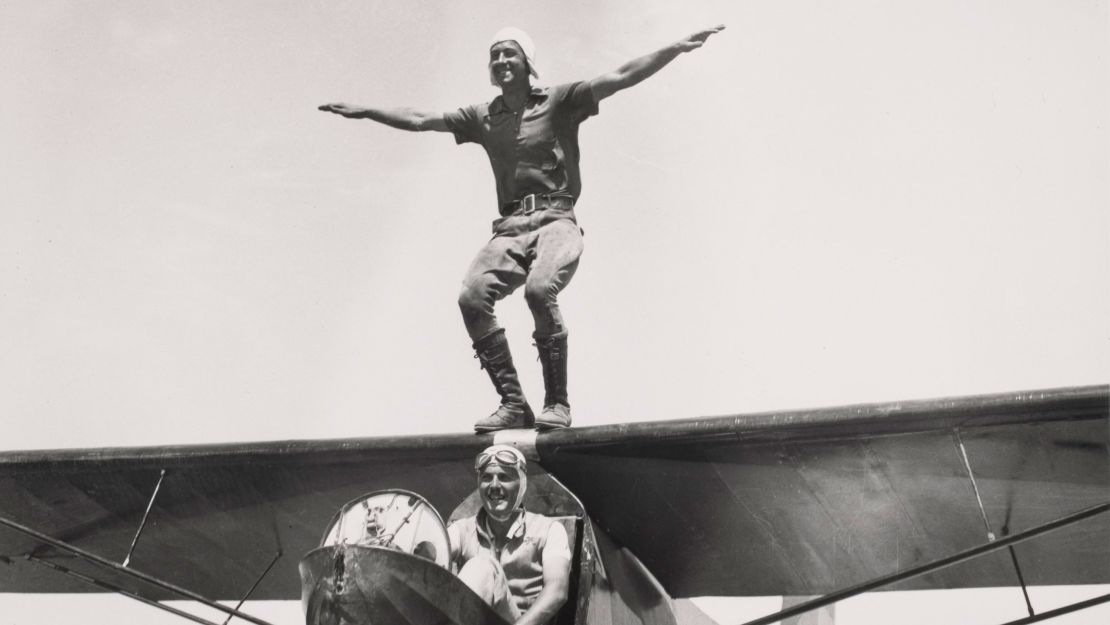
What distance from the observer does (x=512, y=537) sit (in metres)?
7.78

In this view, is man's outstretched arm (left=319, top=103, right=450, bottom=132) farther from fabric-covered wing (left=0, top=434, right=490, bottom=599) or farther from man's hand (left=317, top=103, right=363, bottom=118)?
fabric-covered wing (left=0, top=434, right=490, bottom=599)

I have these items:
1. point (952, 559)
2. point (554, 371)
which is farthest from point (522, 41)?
point (952, 559)

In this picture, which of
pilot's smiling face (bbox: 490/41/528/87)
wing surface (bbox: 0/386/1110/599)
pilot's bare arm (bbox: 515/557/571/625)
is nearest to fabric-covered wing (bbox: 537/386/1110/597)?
wing surface (bbox: 0/386/1110/599)

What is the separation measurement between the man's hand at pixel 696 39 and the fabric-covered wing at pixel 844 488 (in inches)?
98.5

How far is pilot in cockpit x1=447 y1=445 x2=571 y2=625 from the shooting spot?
7.57 meters

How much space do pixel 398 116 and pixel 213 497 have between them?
3.34 m

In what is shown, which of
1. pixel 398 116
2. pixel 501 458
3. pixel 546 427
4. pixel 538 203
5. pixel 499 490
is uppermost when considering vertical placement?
pixel 398 116

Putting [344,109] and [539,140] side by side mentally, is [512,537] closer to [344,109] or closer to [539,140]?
[539,140]

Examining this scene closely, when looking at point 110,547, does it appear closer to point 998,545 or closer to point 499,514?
point 499,514

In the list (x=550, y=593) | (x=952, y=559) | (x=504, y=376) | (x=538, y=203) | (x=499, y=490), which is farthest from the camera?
(x=538, y=203)

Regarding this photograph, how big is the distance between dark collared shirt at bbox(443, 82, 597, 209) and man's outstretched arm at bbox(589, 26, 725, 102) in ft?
0.47

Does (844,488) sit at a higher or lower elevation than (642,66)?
lower

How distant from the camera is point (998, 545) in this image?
26.0ft

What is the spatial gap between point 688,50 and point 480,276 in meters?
2.16
